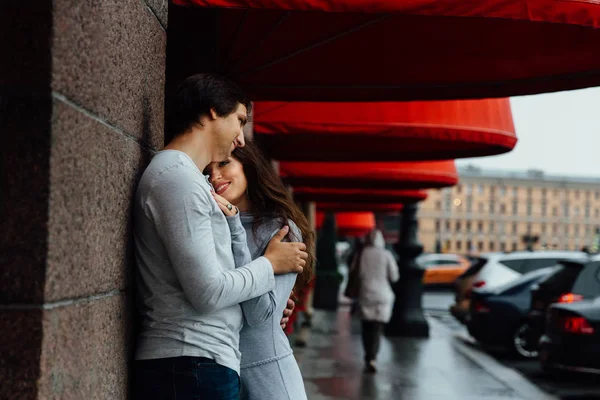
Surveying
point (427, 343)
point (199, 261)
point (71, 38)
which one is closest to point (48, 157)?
point (71, 38)

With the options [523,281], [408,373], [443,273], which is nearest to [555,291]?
[408,373]

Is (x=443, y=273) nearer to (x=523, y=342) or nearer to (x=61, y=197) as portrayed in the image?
(x=523, y=342)

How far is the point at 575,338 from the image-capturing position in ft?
31.0

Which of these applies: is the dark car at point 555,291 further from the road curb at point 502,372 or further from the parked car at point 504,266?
the parked car at point 504,266

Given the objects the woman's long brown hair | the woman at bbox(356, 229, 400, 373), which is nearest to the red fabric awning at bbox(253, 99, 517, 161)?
the woman at bbox(356, 229, 400, 373)

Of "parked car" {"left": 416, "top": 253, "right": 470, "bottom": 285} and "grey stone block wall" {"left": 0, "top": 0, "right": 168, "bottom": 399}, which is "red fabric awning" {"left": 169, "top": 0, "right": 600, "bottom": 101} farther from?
"parked car" {"left": 416, "top": 253, "right": 470, "bottom": 285}

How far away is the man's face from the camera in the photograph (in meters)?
3.02

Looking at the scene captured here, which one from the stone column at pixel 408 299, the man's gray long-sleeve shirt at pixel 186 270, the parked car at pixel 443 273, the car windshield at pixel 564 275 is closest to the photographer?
the man's gray long-sleeve shirt at pixel 186 270

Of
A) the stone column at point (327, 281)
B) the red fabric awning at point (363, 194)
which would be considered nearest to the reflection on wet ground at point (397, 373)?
the red fabric awning at point (363, 194)

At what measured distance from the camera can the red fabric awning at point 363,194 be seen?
1739 cm

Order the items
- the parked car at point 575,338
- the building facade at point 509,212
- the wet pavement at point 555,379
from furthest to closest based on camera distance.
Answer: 1. the building facade at point 509,212
2. the wet pavement at point 555,379
3. the parked car at point 575,338

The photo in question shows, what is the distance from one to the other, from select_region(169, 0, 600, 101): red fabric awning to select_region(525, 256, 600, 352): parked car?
4.89m

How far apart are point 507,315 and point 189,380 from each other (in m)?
11.8

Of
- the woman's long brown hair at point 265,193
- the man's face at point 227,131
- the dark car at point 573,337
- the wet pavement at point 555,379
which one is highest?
the man's face at point 227,131
